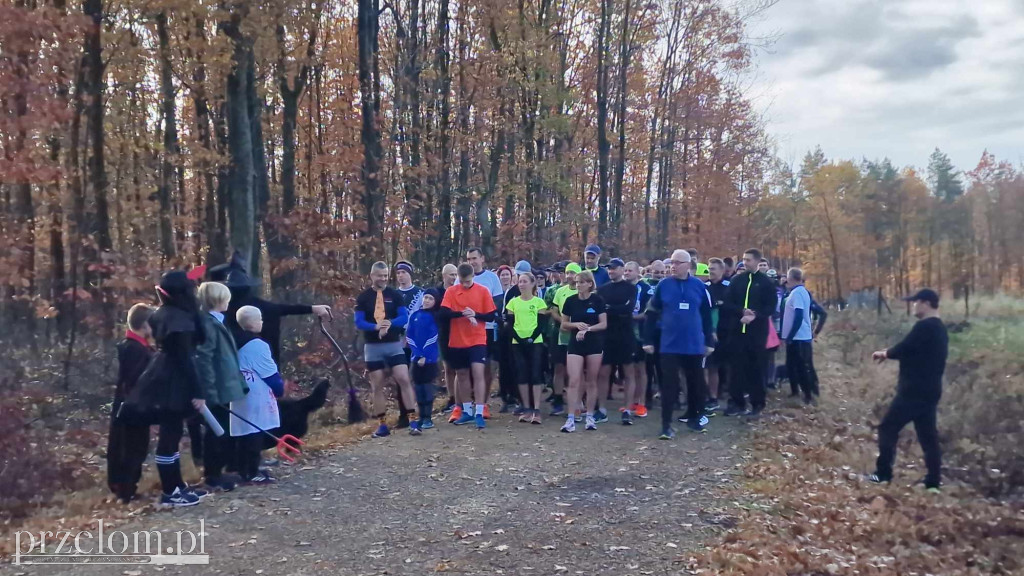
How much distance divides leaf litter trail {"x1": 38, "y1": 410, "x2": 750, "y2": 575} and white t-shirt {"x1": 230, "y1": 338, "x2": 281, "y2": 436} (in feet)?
2.13

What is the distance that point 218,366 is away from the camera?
8070mm

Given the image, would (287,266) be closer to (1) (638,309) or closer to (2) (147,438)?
(1) (638,309)

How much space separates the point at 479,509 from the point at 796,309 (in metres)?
7.94

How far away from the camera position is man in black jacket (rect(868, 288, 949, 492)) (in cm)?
852

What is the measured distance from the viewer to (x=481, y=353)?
455 inches

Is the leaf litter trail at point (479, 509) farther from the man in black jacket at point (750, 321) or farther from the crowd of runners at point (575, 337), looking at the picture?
the man in black jacket at point (750, 321)

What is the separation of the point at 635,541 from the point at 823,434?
247 inches

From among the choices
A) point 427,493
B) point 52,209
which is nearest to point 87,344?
point 52,209

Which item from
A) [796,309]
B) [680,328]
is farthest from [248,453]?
[796,309]

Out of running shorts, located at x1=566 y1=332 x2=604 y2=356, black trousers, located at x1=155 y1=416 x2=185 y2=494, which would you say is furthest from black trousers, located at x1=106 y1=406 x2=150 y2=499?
running shorts, located at x1=566 y1=332 x2=604 y2=356

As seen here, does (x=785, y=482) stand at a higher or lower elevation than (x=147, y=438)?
lower

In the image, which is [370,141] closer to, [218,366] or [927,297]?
[218,366]

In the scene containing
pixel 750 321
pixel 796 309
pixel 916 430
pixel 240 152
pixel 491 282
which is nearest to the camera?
pixel 916 430

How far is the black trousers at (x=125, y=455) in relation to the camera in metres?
7.84
